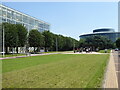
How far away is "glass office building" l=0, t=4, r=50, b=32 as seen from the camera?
58344 millimetres

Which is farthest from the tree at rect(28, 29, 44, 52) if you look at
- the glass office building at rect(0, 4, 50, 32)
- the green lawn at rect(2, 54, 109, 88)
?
the green lawn at rect(2, 54, 109, 88)

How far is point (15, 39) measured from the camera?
132 feet

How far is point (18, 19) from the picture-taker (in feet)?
224

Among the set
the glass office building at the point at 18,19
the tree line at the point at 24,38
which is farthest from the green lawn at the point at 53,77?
the glass office building at the point at 18,19

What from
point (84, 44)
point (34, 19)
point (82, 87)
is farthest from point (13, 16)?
point (82, 87)

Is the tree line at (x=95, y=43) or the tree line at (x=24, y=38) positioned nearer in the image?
the tree line at (x=24, y=38)

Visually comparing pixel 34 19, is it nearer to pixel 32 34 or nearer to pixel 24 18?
pixel 24 18

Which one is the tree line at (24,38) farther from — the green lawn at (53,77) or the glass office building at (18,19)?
the green lawn at (53,77)

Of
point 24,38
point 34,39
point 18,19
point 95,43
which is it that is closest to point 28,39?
point 34,39

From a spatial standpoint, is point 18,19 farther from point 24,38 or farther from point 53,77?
point 53,77

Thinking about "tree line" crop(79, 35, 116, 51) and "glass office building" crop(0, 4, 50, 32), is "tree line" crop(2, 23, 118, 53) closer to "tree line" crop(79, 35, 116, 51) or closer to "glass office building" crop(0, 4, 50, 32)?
"tree line" crop(79, 35, 116, 51)

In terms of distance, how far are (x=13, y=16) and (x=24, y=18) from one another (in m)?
8.42

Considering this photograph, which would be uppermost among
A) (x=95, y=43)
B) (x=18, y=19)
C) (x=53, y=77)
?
(x=18, y=19)

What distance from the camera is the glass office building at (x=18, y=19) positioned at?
58.3 meters
